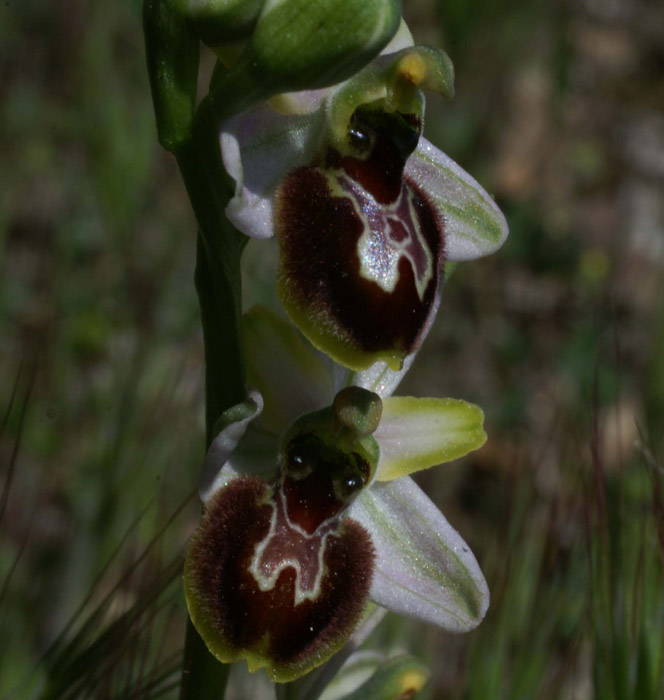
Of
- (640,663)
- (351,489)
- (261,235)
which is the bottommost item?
(640,663)

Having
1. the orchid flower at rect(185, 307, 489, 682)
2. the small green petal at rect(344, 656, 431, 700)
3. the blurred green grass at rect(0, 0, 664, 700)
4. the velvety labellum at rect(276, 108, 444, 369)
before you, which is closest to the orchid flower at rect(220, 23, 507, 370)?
the velvety labellum at rect(276, 108, 444, 369)

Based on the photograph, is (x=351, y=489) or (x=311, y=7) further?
(x=351, y=489)

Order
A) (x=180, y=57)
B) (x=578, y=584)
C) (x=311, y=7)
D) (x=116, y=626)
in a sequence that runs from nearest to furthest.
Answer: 1. (x=311, y=7)
2. (x=180, y=57)
3. (x=116, y=626)
4. (x=578, y=584)

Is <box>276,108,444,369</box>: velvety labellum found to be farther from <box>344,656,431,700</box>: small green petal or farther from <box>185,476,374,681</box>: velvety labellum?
<box>344,656,431,700</box>: small green petal

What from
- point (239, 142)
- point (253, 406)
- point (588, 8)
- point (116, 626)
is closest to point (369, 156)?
point (239, 142)

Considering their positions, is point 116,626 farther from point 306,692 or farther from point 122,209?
point 122,209

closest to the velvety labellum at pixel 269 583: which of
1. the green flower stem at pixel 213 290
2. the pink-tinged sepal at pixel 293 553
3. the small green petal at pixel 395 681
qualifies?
the pink-tinged sepal at pixel 293 553

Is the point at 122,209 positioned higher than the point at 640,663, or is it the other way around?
the point at 640,663

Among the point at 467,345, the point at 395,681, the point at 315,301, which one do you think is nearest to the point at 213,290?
the point at 315,301
